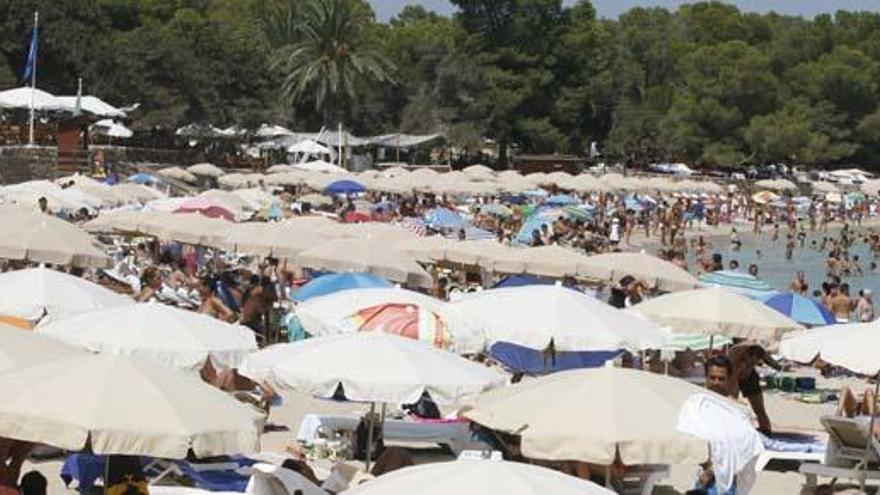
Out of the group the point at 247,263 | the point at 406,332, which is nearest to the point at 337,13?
the point at 247,263

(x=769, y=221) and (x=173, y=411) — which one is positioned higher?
(x=173, y=411)

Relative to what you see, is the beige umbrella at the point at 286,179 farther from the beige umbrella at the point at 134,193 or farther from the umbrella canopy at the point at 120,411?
the umbrella canopy at the point at 120,411

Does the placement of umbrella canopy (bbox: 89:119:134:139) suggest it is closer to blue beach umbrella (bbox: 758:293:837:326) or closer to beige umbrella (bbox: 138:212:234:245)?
beige umbrella (bbox: 138:212:234:245)

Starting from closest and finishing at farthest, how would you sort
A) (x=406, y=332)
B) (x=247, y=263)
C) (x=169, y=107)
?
1. (x=406, y=332)
2. (x=247, y=263)
3. (x=169, y=107)

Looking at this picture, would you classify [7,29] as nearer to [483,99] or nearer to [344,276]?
[483,99]

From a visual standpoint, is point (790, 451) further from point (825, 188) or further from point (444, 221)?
point (825, 188)

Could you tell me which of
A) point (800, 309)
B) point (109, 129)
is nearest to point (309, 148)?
point (109, 129)

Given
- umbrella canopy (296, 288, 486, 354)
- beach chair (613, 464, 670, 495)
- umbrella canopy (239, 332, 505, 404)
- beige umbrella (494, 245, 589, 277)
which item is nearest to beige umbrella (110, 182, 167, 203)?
beige umbrella (494, 245, 589, 277)

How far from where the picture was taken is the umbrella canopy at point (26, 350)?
8.73 m

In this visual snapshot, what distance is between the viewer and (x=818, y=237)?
60125 millimetres

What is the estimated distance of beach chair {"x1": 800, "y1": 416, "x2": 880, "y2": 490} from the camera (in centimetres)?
1170

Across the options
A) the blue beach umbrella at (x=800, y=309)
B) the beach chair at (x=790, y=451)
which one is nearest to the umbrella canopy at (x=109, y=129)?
the blue beach umbrella at (x=800, y=309)

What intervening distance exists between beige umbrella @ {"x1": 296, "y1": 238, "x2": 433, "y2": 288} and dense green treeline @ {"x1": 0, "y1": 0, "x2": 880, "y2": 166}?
134ft

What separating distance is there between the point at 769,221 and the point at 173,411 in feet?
188
